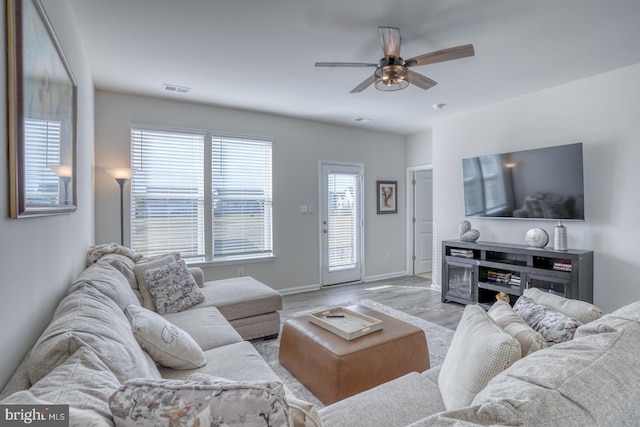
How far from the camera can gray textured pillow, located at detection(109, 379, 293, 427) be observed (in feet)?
2.41

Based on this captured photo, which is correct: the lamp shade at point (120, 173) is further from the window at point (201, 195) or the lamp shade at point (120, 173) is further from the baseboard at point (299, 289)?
the baseboard at point (299, 289)

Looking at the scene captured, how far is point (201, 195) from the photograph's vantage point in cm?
421

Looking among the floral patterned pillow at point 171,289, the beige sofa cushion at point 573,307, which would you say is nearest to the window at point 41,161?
the floral patterned pillow at point 171,289

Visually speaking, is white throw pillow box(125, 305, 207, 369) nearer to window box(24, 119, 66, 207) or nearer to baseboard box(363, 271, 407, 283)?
window box(24, 119, 66, 207)

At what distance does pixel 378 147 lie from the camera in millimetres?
5773

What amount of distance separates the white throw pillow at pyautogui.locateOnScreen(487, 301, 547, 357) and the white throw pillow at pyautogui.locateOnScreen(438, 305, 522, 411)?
7cm

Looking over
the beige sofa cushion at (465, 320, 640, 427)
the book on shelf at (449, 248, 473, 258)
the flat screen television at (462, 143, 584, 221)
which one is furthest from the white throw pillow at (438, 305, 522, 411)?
the book on shelf at (449, 248, 473, 258)

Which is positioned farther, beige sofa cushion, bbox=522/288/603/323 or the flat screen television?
the flat screen television

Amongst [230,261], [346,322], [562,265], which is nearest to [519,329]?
[346,322]

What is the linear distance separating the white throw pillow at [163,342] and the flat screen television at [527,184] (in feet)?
Answer: 12.2

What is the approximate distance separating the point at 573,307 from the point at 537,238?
7.96 ft

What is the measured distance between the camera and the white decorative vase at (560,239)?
3.38 meters

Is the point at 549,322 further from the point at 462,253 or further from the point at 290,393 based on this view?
the point at 462,253

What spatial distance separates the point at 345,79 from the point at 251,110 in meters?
1.67
